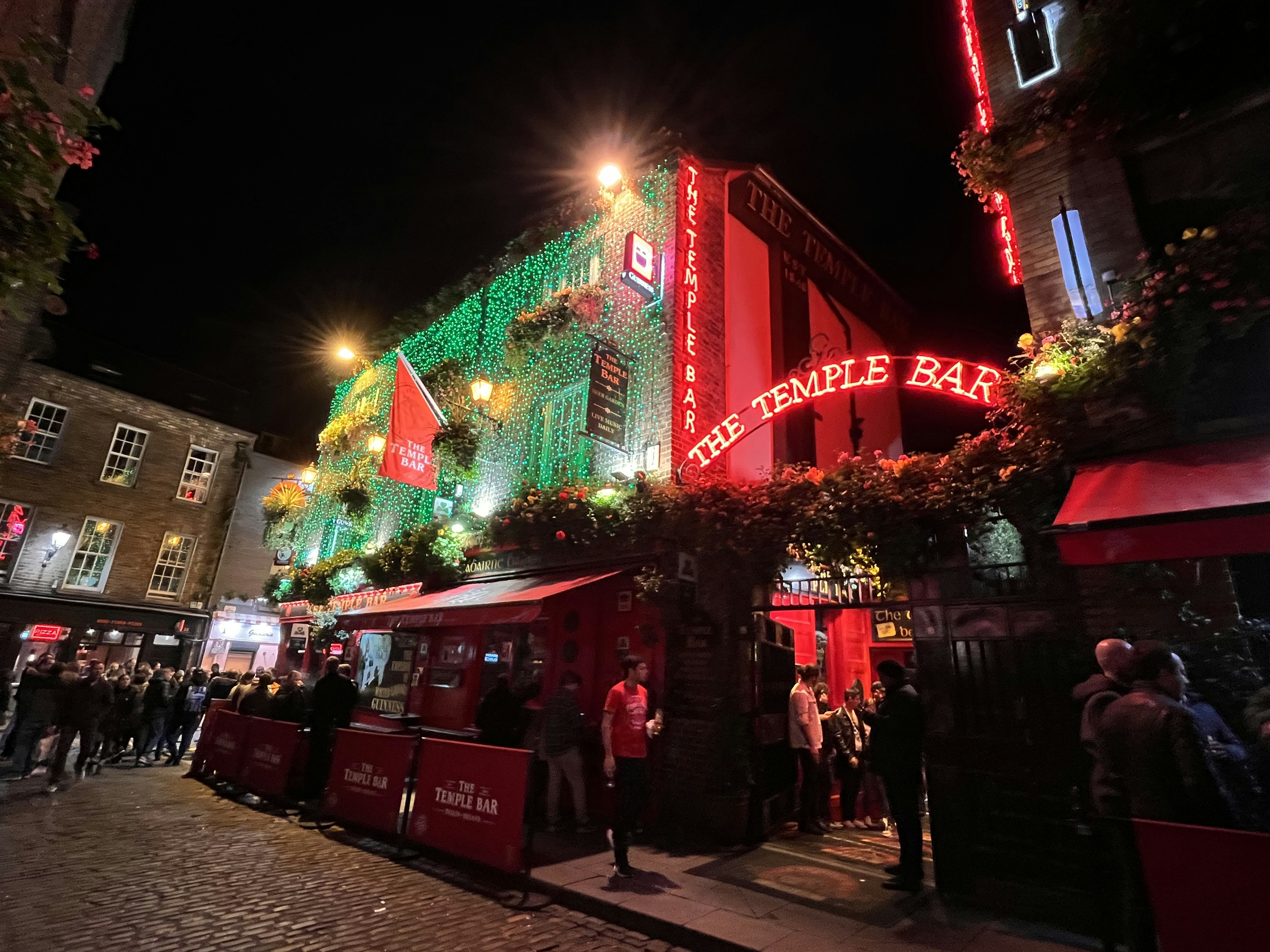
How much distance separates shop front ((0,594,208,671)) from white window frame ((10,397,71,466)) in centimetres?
433

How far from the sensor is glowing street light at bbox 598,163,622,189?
11797mm

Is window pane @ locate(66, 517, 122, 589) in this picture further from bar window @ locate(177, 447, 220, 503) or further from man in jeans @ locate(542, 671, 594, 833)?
man in jeans @ locate(542, 671, 594, 833)

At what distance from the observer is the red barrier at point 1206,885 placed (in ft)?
9.45

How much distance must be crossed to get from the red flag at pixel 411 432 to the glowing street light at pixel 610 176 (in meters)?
5.24

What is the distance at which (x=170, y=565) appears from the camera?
22844 mm

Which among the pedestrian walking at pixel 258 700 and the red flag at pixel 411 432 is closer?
the pedestrian walking at pixel 258 700

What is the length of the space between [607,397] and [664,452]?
1346mm

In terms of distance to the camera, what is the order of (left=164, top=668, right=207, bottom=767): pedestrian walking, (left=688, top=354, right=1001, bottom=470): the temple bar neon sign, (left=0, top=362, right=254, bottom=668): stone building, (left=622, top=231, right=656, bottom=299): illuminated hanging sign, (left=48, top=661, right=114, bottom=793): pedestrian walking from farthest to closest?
(left=0, top=362, right=254, bottom=668): stone building < (left=164, top=668, right=207, bottom=767): pedestrian walking < (left=622, top=231, right=656, bottom=299): illuminated hanging sign < (left=48, top=661, right=114, bottom=793): pedestrian walking < (left=688, top=354, right=1001, bottom=470): the temple bar neon sign

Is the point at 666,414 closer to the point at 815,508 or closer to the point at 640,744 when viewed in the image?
the point at 815,508

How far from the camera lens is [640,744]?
6223mm

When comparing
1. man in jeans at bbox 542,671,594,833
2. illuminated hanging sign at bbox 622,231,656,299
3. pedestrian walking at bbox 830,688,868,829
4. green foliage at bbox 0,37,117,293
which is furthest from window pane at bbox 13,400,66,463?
pedestrian walking at bbox 830,688,868,829

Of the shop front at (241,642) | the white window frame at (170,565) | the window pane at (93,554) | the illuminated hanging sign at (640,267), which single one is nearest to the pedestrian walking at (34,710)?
the illuminated hanging sign at (640,267)

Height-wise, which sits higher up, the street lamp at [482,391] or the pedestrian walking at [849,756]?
the street lamp at [482,391]

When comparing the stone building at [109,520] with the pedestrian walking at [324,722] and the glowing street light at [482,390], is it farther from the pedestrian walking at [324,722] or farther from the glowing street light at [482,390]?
the pedestrian walking at [324,722]
